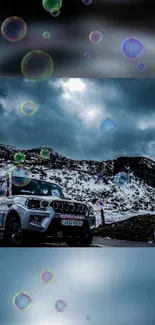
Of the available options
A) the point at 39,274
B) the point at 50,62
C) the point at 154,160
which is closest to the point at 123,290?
the point at 39,274

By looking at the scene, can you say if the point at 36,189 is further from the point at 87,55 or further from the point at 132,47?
the point at 132,47

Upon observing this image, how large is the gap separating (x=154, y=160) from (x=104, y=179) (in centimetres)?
71

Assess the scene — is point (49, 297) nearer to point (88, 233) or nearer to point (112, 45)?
point (88, 233)

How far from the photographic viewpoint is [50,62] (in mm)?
3844

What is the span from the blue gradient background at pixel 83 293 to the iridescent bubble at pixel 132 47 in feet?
6.46

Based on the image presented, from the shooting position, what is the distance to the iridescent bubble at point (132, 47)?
11.0ft

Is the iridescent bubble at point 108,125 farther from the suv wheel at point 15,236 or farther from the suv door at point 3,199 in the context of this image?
the suv wheel at point 15,236

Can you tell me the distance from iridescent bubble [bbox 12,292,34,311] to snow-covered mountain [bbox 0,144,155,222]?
316 centimetres

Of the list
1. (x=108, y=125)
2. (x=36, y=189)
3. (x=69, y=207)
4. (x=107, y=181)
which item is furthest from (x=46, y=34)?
(x=107, y=181)

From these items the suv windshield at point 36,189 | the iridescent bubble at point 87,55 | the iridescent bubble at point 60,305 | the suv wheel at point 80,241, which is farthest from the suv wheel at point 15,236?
the iridescent bubble at point 60,305

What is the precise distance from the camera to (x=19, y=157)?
4.68m

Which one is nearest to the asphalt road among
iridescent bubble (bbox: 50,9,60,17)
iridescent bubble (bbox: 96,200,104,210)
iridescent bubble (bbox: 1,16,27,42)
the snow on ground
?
the snow on ground

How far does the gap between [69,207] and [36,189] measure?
15.5 inches

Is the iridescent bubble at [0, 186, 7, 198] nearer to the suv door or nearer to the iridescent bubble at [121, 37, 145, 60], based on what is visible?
the suv door
